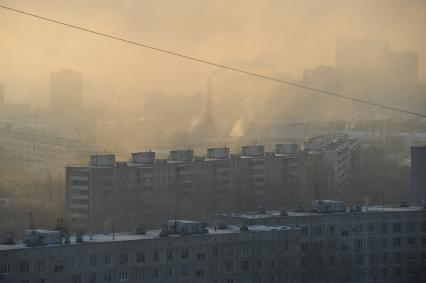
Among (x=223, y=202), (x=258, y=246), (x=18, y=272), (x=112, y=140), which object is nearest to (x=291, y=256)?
(x=258, y=246)

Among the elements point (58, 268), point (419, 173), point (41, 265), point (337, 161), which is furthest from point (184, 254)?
point (337, 161)

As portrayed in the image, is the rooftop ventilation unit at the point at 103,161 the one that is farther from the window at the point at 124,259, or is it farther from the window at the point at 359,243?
the window at the point at 124,259

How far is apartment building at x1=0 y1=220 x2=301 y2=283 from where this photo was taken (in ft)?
26.1

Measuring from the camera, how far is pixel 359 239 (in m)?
10.1

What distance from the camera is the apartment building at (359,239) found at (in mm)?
9766

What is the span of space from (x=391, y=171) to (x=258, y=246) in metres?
10.6

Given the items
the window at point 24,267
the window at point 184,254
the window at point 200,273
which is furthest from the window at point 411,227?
the window at point 24,267

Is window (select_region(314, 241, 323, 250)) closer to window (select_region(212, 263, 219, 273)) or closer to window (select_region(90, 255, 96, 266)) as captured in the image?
window (select_region(212, 263, 219, 273))

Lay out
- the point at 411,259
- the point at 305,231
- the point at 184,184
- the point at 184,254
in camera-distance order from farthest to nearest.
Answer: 1. the point at 184,184
2. the point at 411,259
3. the point at 305,231
4. the point at 184,254

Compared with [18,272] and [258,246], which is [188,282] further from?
[18,272]

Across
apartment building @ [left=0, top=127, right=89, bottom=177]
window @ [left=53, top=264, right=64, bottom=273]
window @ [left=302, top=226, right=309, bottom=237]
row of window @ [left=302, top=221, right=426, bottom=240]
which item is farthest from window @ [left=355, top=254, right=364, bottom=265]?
apartment building @ [left=0, top=127, right=89, bottom=177]

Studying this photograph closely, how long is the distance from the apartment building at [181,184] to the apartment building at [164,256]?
4.00m

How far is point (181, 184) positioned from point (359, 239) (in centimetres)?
573

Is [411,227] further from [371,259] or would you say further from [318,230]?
[318,230]
